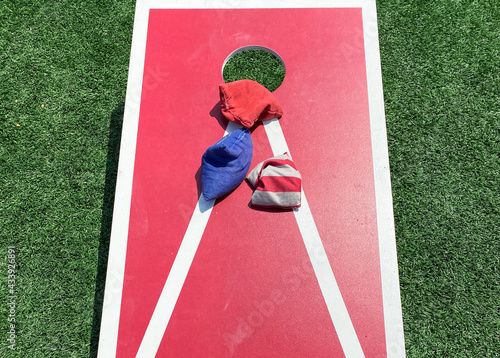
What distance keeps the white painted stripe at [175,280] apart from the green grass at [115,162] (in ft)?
3.28

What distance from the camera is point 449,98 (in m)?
3.14

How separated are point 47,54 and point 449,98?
3.29 meters

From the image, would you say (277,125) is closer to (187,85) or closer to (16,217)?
(187,85)

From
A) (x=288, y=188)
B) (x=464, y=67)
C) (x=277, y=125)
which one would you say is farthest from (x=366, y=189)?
(x=464, y=67)

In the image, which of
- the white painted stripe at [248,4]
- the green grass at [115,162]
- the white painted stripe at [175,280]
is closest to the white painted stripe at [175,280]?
the white painted stripe at [175,280]

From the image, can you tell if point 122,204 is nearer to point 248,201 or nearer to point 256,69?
point 248,201

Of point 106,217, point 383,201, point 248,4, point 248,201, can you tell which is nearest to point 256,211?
point 248,201

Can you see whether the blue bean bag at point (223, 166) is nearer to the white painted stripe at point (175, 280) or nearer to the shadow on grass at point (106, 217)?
the white painted stripe at point (175, 280)

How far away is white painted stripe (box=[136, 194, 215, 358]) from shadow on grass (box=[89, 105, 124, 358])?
97 centimetres

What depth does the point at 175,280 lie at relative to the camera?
2.01 metres

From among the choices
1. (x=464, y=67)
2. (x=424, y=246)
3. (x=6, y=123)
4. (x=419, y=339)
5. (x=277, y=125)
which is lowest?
(x=419, y=339)

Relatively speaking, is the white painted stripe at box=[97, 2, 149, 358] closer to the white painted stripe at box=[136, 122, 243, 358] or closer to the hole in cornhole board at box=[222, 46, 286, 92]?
the white painted stripe at box=[136, 122, 243, 358]

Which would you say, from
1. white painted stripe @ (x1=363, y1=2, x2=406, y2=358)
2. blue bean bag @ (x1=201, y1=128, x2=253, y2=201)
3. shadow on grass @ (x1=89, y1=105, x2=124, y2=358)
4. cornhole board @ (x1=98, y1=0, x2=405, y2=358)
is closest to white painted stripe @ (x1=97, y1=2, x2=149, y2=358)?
cornhole board @ (x1=98, y1=0, x2=405, y2=358)

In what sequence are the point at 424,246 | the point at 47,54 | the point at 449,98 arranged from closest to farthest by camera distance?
the point at 424,246 → the point at 449,98 → the point at 47,54
